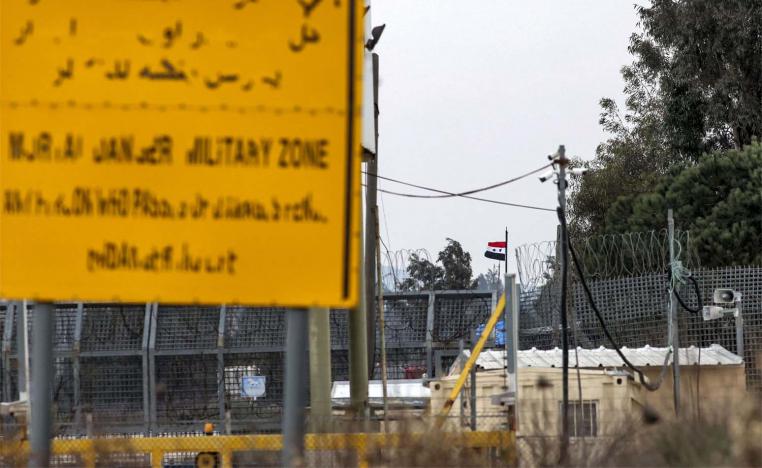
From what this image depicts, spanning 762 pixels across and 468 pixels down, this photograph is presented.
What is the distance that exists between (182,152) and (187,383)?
44.7ft

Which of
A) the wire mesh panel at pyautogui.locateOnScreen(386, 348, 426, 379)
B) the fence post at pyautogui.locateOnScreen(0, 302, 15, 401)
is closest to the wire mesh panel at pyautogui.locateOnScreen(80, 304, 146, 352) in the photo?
the fence post at pyautogui.locateOnScreen(0, 302, 15, 401)

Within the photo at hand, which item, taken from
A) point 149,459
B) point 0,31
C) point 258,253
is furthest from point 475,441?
point 0,31

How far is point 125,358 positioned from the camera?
19.7 meters

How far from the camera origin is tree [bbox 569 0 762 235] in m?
41.2

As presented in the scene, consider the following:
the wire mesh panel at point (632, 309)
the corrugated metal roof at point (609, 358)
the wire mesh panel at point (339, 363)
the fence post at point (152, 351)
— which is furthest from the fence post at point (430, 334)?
→ the fence post at point (152, 351)

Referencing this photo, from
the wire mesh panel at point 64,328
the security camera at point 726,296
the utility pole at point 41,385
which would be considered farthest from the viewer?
the wire mesh panel at point 64,328

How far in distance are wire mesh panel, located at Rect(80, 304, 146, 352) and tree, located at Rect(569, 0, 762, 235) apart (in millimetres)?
23509

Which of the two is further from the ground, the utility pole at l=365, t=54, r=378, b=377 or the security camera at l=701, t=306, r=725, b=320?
the utility pole at l=365, t=54, r=378, b=377

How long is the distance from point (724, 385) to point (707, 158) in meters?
22.3

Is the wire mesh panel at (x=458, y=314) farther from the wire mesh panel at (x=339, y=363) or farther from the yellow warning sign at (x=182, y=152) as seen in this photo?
the yellow warning sign at (x=182, y=152)

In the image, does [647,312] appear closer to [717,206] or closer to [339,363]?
[339,363]

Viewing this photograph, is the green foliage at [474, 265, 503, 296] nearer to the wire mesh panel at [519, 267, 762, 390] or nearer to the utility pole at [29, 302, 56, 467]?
the wire mesh panel at [519, 267, 762, 390]

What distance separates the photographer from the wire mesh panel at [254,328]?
776 inches

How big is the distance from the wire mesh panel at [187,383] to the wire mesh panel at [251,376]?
0.26 metres
